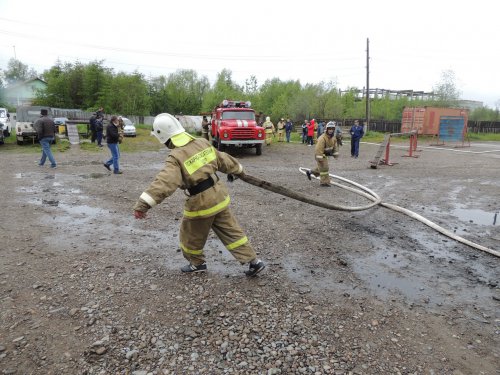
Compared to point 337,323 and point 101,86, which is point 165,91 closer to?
point 101,86

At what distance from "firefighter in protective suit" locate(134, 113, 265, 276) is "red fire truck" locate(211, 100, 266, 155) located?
36.1 feet

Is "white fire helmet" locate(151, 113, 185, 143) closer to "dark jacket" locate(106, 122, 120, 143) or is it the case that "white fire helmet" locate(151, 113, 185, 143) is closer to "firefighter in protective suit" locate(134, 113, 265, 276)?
"firefighter in protective suit" locate(134, 113, 265, 276)

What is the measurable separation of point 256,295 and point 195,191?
1.23 meters

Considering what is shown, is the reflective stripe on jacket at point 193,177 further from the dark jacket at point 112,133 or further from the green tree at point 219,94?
the green tree at point 219,94

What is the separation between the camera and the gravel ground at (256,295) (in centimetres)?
265

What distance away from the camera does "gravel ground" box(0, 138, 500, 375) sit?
2652 mm

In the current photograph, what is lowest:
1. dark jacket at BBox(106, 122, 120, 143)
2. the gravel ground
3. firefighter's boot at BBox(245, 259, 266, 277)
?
the gravel ground

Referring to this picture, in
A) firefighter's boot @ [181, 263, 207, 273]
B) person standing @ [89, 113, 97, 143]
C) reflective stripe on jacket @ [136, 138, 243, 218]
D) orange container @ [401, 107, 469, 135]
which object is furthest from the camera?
orange container @ [401, 107, 469, 135]

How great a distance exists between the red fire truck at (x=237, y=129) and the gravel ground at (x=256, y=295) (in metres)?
8.31

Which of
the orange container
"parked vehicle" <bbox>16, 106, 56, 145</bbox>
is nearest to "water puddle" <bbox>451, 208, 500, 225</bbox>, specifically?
"parked vehicle" <bbox>16, 106, 56, 145</bbox>

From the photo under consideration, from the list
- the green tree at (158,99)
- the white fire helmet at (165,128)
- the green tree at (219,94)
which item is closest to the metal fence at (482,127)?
the green tree at (219,94)

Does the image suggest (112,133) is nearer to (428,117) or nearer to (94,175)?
(94,175)

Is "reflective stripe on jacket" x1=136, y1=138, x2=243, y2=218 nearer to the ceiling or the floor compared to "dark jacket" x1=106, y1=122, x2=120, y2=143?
nearer to the floor

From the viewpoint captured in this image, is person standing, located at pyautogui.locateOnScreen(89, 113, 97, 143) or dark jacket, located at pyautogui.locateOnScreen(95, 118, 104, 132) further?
person standing, located at pyautogui.locateOnScreen(89, 113, 97, 143)
